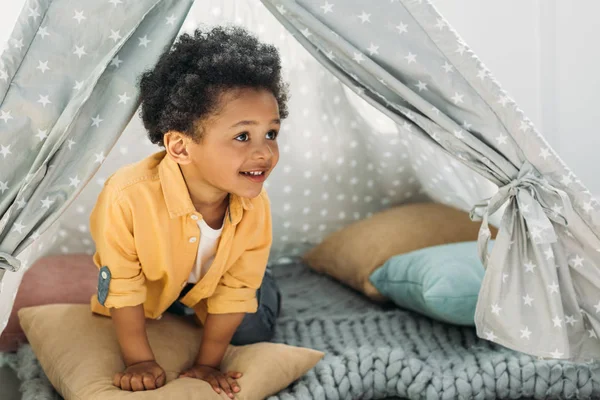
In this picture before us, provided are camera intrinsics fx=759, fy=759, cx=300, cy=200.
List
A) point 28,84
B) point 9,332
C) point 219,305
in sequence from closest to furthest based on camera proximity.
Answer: point 28,84 < point 219,305 < point 9,332

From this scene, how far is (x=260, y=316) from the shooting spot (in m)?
1.69

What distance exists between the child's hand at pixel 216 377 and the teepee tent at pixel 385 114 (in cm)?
38

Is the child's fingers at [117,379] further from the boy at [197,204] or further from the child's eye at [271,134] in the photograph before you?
the child's eye at [271,134]

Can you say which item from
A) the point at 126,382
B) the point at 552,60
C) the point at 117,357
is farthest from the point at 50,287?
the point at 552,60

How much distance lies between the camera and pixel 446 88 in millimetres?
1406

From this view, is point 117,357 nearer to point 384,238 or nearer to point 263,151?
point 263,151

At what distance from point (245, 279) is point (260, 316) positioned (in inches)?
6.9

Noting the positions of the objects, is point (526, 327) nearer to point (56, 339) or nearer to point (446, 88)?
point (446, 88)

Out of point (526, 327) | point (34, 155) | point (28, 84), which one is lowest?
point (526, 327)

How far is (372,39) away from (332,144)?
81cm

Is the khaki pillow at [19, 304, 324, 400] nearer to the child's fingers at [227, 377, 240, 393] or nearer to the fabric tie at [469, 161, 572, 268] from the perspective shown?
the child's fingers at [227, 377, 240, 393]

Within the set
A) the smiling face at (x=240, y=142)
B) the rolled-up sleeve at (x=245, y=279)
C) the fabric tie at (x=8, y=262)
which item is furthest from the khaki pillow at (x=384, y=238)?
the fabric tie at (x=8, y=262)

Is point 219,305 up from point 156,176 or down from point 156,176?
down

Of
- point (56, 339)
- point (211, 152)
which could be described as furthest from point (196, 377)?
point (211, 152)
